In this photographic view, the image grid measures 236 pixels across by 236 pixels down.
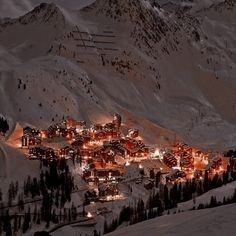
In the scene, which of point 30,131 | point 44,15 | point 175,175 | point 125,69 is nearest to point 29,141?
point 30,131

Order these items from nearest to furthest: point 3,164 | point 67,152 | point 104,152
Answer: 1. point 3,164
2. point 67,152
3. point 104,152

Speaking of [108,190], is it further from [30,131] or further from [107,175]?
[30,131]

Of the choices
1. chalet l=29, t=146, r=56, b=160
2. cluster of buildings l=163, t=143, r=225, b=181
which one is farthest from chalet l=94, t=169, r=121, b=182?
cluster of buildings l=163, t=143, r=225, b=181

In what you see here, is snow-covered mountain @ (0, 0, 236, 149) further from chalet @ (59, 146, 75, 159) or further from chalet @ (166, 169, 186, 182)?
chalet @ (166, 169, 186, 182)

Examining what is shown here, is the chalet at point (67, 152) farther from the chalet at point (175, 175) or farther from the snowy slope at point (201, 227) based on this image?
the snowy slope at point (201, 227)

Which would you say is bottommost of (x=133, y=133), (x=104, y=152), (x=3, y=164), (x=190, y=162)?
(x=3, y=164)

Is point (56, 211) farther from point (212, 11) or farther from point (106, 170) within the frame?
point (212, 11)

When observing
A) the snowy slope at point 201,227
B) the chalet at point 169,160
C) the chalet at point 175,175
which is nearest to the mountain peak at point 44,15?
the chalet at point 169,160

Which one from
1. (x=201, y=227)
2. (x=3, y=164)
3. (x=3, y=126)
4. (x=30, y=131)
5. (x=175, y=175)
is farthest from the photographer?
(x=3, y=126)
